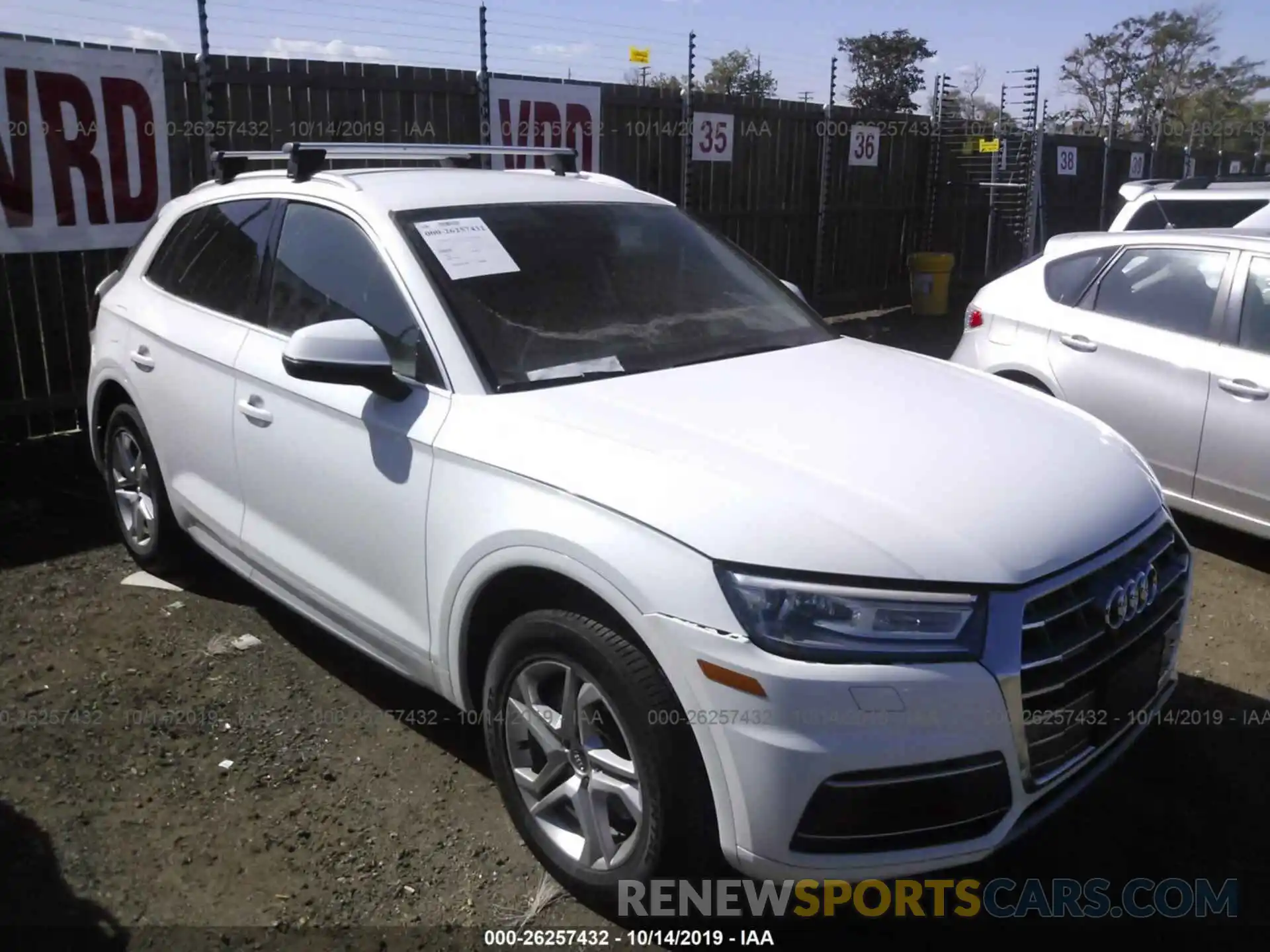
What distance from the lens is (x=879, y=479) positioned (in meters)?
2.61

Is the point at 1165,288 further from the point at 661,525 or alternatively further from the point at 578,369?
the point at 661,525

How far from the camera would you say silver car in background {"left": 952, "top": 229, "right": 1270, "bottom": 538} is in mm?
5059

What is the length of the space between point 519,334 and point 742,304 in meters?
0.99

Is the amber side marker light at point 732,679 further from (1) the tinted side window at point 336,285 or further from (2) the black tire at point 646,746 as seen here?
(1) the tinted side window at point 336,285

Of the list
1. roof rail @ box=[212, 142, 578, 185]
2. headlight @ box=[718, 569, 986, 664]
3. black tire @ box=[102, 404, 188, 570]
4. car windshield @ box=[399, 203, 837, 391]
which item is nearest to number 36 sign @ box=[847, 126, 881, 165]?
roof rail @ box=[212, 142, 578, 185]

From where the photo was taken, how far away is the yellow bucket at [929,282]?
13.6m

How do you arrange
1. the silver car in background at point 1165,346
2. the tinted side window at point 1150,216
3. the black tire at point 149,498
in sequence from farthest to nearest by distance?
the tinted side window at point 1150,216
the silver car in background at point 1165,346
the black tire at point 149,498

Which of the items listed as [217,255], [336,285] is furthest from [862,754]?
[217,255]

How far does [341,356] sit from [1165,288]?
432cm

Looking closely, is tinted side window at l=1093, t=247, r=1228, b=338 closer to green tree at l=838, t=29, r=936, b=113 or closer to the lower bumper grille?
the lower bumper grille

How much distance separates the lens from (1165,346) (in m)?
5.41

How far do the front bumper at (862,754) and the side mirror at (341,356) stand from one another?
1.18 metres

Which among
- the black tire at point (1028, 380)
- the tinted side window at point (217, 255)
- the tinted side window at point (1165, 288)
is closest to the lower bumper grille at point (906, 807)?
the tinted side window at point (217, 255)

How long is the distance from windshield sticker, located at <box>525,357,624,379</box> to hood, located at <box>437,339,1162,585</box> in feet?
0.25
